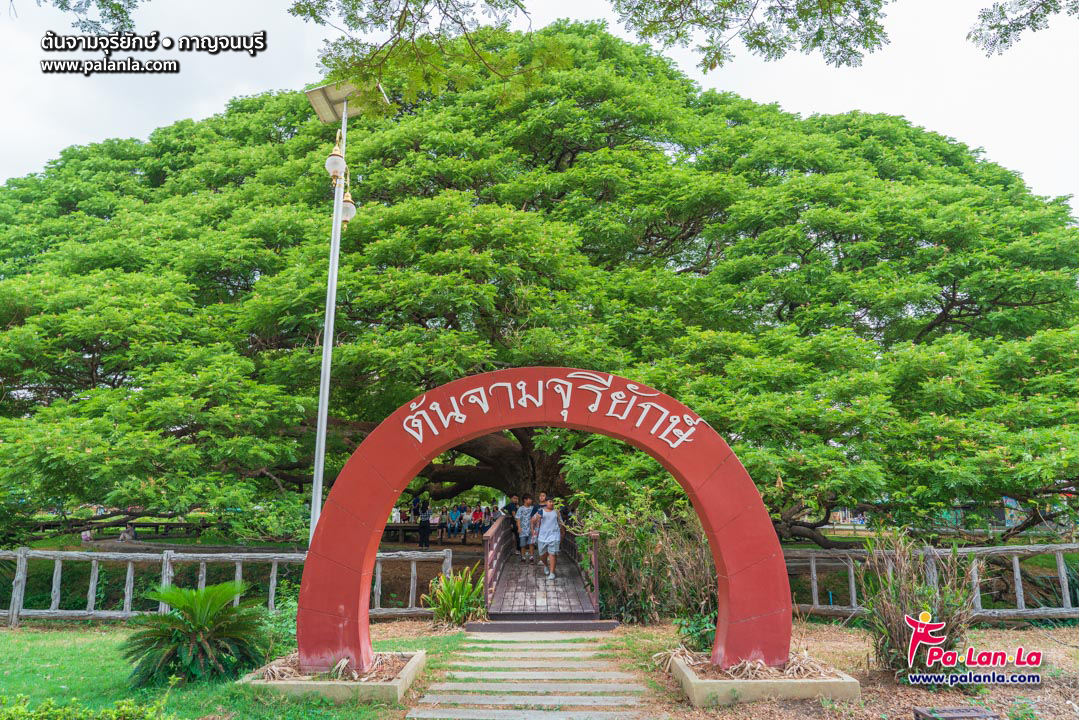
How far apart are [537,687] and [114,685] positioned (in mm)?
4543

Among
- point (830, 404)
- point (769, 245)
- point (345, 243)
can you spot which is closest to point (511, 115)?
point (345, 243)

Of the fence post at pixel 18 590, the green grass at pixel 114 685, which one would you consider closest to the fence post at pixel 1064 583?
the green grass at pixel 114 685

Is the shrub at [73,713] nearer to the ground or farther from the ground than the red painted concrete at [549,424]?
nearer to the ground

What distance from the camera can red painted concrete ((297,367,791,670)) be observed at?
6785 mm

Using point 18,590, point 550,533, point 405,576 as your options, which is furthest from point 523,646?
point 18,590

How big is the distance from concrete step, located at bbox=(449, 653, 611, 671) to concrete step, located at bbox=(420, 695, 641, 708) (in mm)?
1037

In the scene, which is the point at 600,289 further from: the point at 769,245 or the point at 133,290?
the point at 133,290

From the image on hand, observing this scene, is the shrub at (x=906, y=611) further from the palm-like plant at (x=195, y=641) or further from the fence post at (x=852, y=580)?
the palm-like plant at (x=195, y=641)

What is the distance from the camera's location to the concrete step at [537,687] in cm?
684

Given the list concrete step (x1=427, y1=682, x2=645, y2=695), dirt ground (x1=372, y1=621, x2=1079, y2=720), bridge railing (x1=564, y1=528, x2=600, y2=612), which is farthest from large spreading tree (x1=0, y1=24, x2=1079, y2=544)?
concrete step (x1=427, y1=682, x2=645, y2=695)

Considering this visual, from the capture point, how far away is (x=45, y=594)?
14.7 m

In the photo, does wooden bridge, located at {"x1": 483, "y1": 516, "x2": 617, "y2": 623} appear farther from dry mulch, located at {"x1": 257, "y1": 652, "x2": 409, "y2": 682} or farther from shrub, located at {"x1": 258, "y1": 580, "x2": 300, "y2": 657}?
dry mulch, located at {"x1": 257, "y1": 652, "x2": 409, "y2": 682}

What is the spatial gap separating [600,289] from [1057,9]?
9316mm

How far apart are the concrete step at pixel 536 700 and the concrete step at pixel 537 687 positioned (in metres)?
0.16
